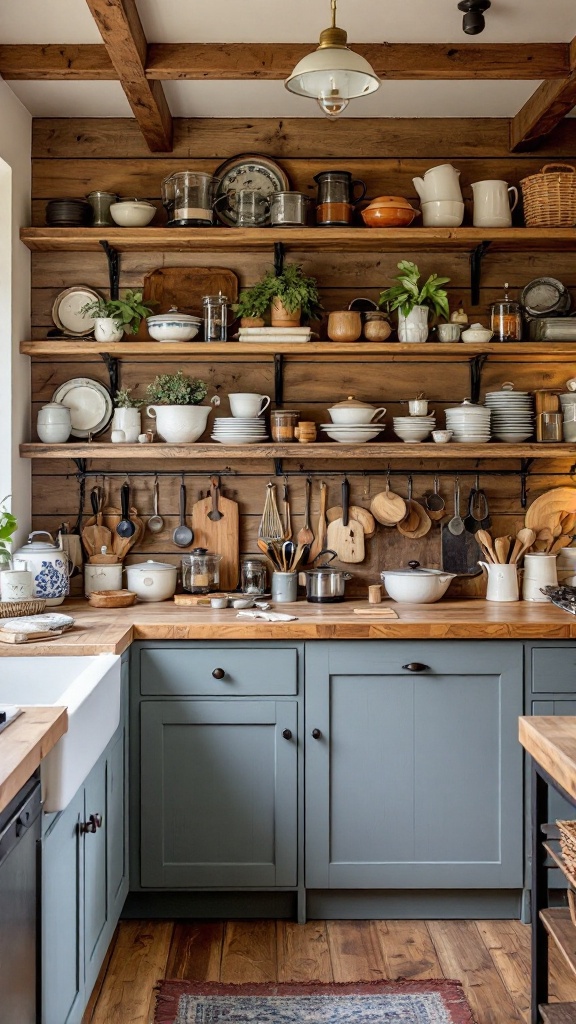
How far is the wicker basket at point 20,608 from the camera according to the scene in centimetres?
303

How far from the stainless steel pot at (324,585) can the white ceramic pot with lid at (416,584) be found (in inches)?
6.6

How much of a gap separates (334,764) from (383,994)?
26.6 inches

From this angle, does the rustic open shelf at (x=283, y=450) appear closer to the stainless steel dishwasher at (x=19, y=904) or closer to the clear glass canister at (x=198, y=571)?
the clear glass canister at (x=198, y=571)

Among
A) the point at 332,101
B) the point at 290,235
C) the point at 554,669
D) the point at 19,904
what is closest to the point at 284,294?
the point at 290,235

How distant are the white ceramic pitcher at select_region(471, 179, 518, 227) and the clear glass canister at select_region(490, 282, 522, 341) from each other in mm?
277

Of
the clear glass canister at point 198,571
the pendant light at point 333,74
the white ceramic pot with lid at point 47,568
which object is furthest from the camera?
the clear glass canister at point 198,571

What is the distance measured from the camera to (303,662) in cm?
299

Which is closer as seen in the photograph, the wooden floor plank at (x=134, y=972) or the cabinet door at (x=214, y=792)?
the wooden floor plank at (x=134, y=972)

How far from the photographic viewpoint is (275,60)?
2.93 metres

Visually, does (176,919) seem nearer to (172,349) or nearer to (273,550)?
(273,550)

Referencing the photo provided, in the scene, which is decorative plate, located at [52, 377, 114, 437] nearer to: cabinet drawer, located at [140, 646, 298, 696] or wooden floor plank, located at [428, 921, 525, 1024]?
cabinet drawer, located at [140, 646, 298, 696]

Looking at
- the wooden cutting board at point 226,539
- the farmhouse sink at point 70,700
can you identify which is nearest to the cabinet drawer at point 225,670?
the farmhouse sink at point 70,700

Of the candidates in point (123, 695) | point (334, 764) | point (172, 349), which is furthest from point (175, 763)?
point (172, 349)

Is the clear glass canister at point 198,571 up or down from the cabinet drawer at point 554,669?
up
